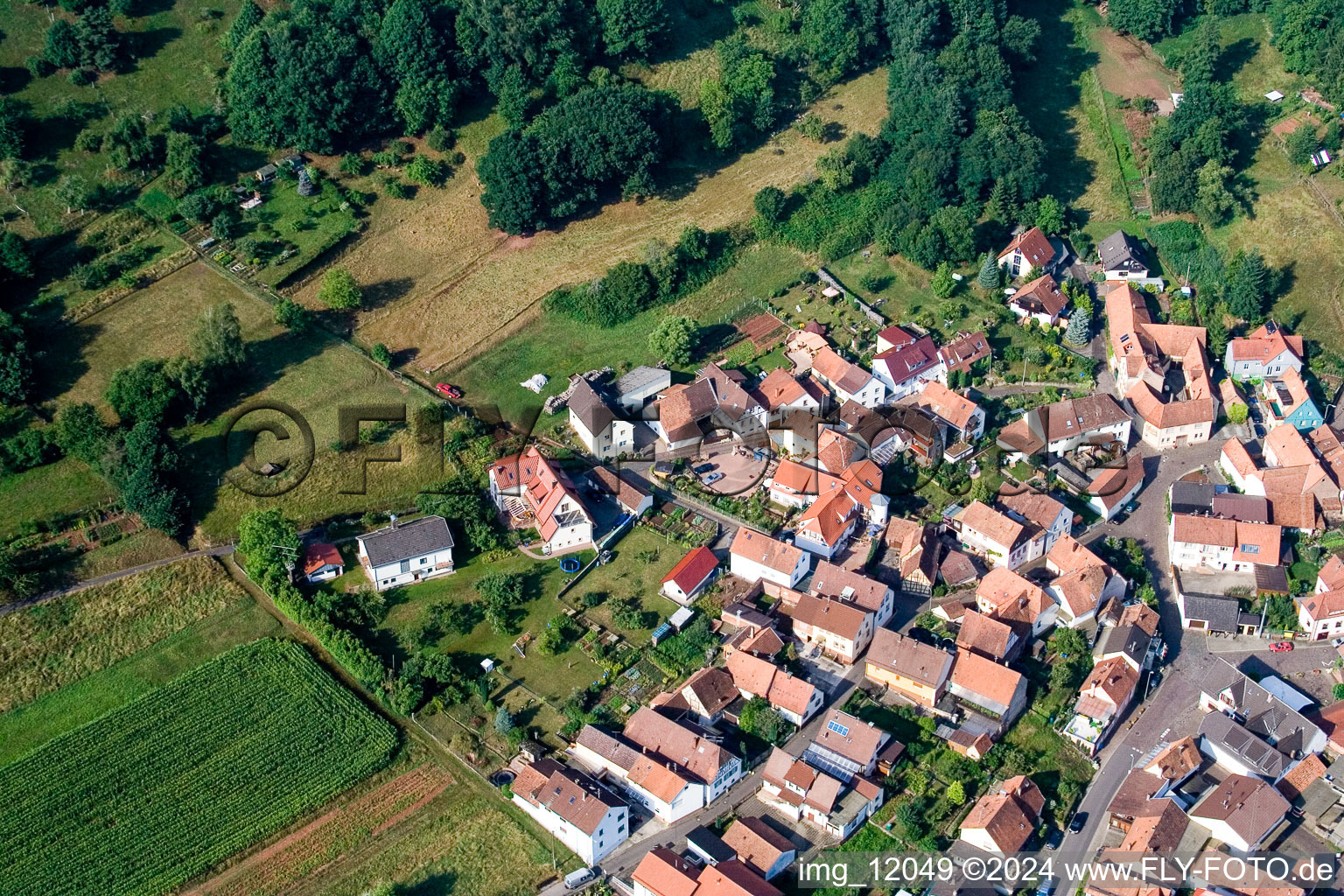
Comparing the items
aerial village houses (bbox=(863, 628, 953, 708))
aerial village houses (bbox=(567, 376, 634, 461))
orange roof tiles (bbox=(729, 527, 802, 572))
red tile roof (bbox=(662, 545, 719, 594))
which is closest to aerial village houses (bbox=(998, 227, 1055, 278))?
aerial village houses (bbox=(567, 376, 634, 461))

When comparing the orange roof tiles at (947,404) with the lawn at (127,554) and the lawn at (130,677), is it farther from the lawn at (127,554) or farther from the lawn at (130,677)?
the lawn at (127,554)

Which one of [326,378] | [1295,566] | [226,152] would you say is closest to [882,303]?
[1295,566]

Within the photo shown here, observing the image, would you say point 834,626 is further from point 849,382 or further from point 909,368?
point 909,368

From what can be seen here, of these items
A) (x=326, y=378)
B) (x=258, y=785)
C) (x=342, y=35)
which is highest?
(x=342, y=35)

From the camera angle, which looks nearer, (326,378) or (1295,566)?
(1295,566)

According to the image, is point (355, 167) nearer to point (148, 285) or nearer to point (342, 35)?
point (342, 35)

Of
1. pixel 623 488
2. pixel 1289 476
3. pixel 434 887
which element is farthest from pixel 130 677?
pixel 1289 476
